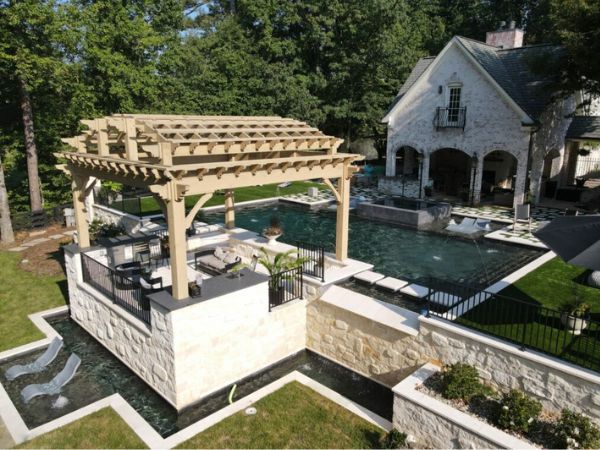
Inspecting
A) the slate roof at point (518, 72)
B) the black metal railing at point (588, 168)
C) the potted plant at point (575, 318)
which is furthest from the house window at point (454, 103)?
the potted plant at point (575, 318)

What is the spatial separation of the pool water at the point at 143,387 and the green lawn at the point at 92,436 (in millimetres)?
681

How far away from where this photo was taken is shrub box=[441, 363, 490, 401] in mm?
8086

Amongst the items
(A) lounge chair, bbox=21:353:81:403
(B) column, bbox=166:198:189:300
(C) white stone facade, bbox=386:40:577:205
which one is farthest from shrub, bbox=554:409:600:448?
(C) white stone facade, bbox=386:40:577:205

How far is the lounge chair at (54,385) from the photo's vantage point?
9.29 metres

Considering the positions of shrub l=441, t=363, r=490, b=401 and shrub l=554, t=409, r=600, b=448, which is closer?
shrub l=554, t=409, r=600, b=448

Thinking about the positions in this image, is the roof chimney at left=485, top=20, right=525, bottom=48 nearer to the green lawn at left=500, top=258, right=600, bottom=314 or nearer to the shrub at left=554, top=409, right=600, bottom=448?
the green lawn at left=500, top=258, right=600, bottom=314

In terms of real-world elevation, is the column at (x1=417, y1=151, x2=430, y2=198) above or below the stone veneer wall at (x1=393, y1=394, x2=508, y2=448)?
above

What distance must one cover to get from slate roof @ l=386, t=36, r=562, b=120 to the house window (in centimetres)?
203

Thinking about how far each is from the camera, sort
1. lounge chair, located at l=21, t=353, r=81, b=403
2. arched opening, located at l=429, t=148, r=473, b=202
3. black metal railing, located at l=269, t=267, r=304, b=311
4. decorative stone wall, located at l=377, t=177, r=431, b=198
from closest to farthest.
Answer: lounge chair, located at l=21, t=353, r=81, b=403 < black metal railing, located at l=269, t=267, r=304, b=311 < decorative stone wall, located at l=377, t=177, r=431, b=198 < arched opening, located at l=429, t=148, r=473, b=202

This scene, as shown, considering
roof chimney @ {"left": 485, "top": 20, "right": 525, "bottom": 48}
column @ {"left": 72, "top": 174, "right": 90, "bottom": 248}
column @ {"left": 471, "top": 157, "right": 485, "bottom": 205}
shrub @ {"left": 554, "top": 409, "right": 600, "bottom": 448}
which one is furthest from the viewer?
roof chimney @ {"left": 485, "top": 20, "right": 525, "bottom": 48}

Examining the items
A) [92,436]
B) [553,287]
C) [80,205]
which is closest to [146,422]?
[92,436]

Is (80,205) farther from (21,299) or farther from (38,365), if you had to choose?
(38,365)

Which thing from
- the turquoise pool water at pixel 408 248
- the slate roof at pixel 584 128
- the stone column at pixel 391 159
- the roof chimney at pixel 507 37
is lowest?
the turquoise pool water at pixel 408 248

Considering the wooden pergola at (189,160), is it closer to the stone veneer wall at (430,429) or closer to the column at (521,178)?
the stone veneer wall at (430,429)
